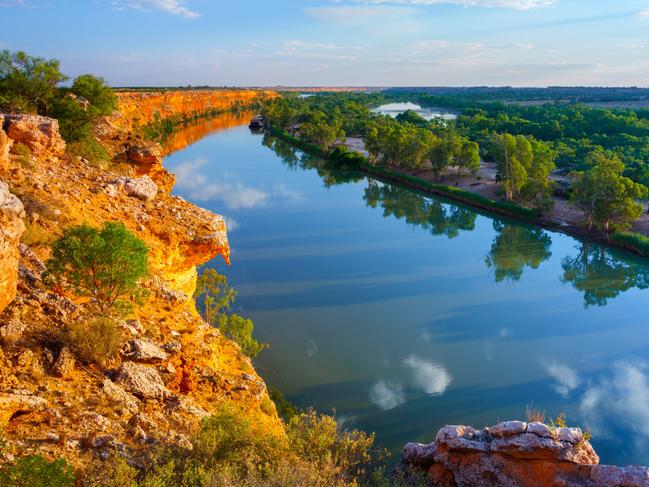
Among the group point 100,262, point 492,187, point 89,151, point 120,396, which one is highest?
point 89,151

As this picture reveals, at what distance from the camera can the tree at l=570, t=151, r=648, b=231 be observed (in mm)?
28969

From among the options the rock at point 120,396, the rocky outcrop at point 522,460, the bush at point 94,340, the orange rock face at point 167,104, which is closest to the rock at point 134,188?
the bush at point 94,340

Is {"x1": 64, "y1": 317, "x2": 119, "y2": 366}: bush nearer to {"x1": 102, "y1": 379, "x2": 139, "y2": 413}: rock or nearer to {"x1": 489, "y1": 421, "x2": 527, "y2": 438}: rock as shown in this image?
{"x1": 102, "y1": 379, "x2": 139, "y2": 413}: rock

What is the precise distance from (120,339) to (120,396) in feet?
5.09

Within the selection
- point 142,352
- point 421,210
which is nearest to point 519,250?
point 421,210

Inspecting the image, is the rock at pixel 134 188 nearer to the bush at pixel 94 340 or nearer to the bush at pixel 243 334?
the bush at pixel 243 334

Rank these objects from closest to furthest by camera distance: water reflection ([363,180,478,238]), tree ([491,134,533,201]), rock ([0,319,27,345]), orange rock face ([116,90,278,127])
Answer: rock ([0,319,27,345])
water reflection ([363,180,478,238])
tree ([491,134,533,201])
orange rock face ([116,90,278,127])

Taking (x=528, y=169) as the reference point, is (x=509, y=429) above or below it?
below

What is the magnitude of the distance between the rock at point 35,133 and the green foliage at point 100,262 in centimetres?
770

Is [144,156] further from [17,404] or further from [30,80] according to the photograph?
[17,404]

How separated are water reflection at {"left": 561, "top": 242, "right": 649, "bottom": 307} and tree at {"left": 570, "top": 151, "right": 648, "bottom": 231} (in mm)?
1905

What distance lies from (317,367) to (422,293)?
8.01m

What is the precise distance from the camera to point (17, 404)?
6879 mm

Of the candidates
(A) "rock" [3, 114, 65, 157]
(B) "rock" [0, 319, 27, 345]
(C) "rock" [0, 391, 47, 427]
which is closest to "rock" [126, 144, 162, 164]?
(A) "rock" [3, 114, 65, 157]
